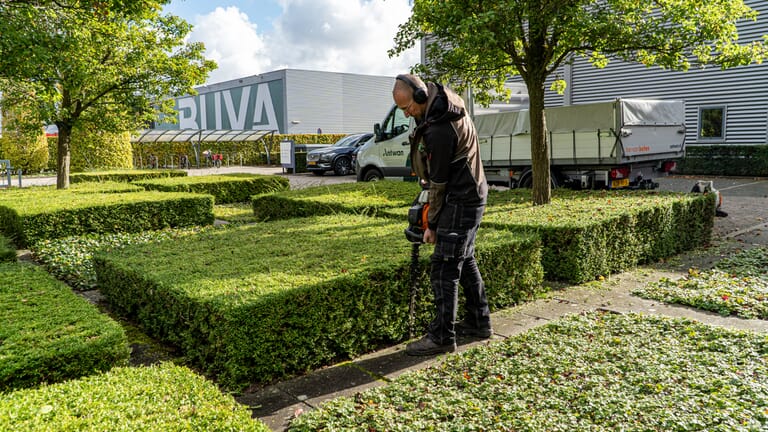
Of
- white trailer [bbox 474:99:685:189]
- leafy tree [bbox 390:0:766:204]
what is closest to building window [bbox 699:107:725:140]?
white trailer [bbox 474:99:685:189]

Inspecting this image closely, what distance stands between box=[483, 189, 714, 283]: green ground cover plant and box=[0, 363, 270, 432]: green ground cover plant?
168 inches

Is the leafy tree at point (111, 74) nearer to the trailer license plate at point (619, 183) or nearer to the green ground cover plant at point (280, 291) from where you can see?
the green ground cover plant at point (280, 291)

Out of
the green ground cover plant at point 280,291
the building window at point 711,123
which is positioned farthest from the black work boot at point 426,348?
the building window at point 711,123

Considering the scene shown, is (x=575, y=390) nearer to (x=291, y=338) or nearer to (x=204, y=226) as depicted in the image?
(x=291, y=338)

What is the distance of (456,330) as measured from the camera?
15.5 ft

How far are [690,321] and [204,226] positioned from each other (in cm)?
817

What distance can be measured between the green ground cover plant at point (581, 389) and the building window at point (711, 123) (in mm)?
18601

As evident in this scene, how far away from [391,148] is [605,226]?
318 inches

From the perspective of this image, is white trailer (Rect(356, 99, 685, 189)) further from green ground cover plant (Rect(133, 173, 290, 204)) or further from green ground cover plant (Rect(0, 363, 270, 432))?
green ground cover plant (Rect(0, 363, 270, 432))

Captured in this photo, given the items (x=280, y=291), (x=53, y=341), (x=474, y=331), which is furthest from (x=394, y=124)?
(x=53, y=341)

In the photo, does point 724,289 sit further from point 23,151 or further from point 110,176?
point 23,151

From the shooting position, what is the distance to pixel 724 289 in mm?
5758

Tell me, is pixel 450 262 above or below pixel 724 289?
above

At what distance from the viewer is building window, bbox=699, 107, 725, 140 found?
65.6ft
